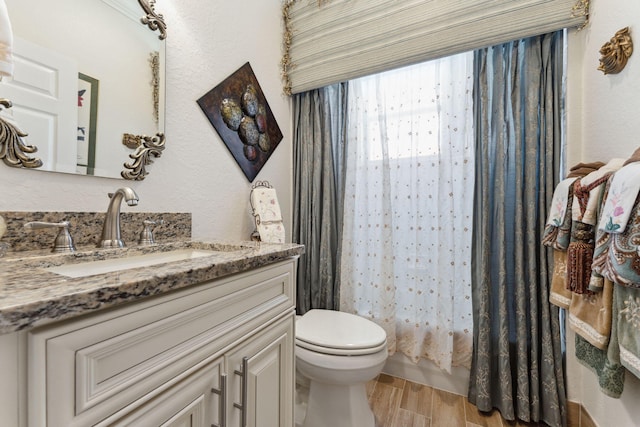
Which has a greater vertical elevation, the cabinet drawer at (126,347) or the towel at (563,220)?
the towel at (563,220)

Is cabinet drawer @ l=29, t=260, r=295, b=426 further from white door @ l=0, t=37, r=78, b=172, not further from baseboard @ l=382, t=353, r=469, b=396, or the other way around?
baseboard @ l=382, t=353, r=469, b=396

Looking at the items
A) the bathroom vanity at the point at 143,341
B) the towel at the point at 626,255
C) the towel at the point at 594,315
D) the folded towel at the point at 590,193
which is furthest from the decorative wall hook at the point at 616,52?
the bathroom vanity at the point at 143,341

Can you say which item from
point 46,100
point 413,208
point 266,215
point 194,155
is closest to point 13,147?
point 46,100

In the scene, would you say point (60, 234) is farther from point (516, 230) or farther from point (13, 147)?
point (516, 230)

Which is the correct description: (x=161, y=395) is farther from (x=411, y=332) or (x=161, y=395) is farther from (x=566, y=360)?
(x=566, y=360)

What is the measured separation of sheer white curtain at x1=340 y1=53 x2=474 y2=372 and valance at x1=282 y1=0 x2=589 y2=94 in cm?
12

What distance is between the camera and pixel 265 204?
152 centimetres

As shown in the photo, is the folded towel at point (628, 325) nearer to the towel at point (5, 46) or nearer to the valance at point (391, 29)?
the valance at point (391, 29)

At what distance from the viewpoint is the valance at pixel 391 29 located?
1.26 metres

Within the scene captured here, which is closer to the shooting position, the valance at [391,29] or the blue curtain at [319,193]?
the valance at [391,29]

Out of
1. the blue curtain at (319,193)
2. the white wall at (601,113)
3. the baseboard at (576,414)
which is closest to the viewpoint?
the white wall at (601,113)

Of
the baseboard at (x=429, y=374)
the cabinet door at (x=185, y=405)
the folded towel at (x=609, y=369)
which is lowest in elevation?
the baseboard at (x=429, y=374)

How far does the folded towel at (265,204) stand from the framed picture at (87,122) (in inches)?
28.4

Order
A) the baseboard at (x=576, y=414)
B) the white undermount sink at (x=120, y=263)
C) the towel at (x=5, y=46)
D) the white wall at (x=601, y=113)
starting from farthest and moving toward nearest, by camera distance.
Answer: the baseboard at (x=576, y=414) < the white wall at (x=601, y=113) < the white undermount sink at (x=120, y=263) < the towel at (x=5, y=46)
